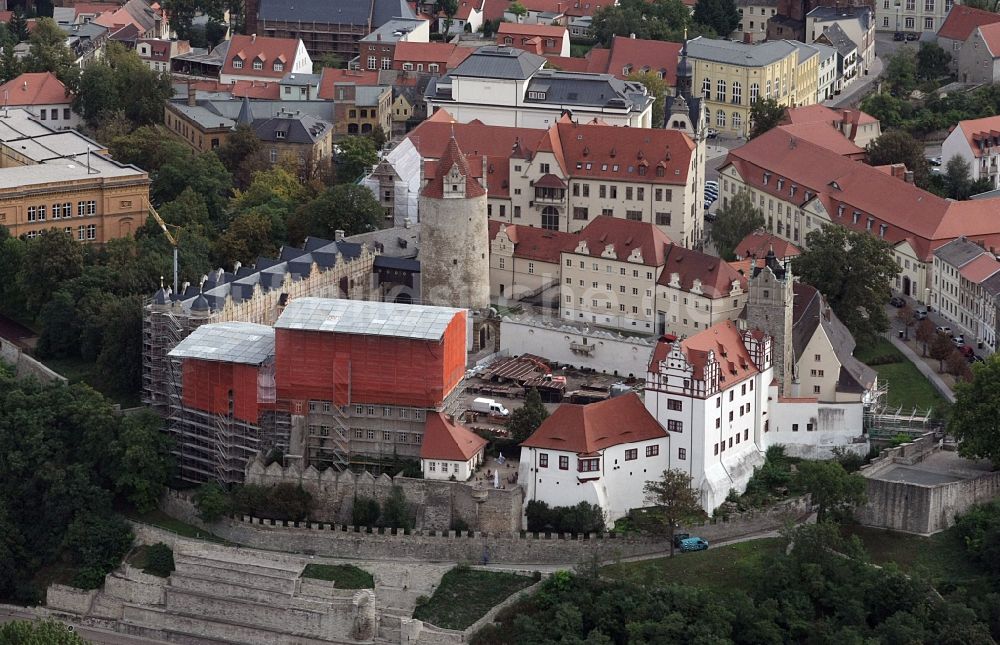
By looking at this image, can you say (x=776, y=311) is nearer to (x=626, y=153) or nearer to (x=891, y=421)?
(x=891, y=421)

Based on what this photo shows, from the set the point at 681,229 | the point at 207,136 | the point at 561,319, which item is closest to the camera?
the point at 561,319

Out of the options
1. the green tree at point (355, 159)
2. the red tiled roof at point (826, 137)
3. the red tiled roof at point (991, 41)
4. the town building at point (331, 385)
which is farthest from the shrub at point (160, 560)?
the red tiled roof at point (991, 41)

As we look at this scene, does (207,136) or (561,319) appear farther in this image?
(207,136)

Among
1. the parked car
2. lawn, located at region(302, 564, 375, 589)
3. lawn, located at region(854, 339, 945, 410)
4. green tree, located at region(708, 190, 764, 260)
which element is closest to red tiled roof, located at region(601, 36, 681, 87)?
green tree, located at region(708, 190, 764, 260)

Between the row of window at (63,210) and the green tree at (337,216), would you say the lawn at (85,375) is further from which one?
the green tree at (337,216)

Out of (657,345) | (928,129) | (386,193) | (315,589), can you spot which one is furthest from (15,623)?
(928,129)

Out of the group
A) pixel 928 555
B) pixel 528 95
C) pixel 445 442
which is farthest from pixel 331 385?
pixel 528 95

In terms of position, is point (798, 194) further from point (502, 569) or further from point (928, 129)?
point (502, 569)
